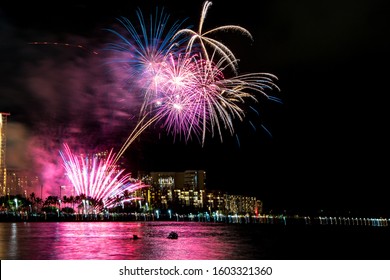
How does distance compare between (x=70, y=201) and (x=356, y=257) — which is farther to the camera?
(x=70, y=201)

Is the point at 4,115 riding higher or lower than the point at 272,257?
higher

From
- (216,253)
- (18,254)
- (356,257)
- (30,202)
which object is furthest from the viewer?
(30,202)

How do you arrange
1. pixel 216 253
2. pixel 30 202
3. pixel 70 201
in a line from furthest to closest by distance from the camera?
pixel 30 202 → pixel 70 201 → pixel 216 253

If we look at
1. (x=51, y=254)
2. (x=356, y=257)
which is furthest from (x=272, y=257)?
(x=51, y=254)

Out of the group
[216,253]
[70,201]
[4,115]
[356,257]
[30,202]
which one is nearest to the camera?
[216,253]
